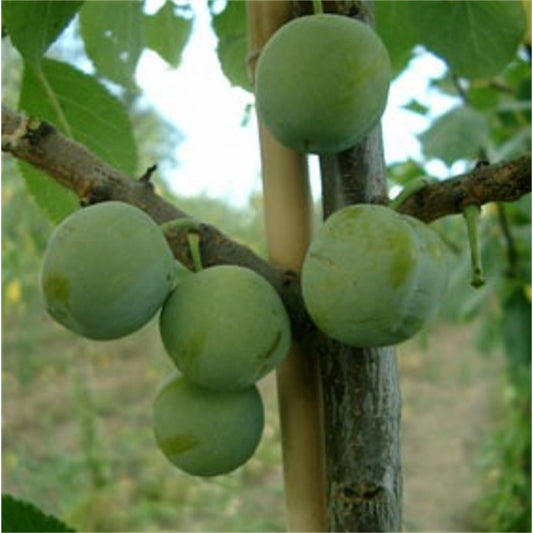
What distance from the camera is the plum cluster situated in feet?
2.39

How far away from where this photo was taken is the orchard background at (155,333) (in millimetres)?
1058

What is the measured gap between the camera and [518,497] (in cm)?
380

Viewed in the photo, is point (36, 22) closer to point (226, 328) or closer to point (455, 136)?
point (226, 328)

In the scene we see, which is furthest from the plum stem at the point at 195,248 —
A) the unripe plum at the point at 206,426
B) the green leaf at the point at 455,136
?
the green leaf at the point at 455,136

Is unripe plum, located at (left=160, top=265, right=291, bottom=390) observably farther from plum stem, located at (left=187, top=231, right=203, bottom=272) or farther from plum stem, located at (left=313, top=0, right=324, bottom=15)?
plum stem, located at (left=313, top=0, right=324, bottom=15)

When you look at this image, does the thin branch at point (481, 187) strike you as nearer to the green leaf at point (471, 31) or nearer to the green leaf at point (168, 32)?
the green leaf at point (471, 31)

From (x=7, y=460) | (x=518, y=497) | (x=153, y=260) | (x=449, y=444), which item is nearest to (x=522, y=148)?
(x=153, y=260)

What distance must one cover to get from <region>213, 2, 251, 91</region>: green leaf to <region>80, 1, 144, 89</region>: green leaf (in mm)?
105

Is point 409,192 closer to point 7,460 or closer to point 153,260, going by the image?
point 153,260

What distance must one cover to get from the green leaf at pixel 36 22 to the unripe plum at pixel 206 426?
365mm

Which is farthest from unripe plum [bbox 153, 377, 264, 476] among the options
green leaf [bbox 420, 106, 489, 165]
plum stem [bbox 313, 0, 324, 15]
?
green leaf [bbox 420, 106, 489, 165]

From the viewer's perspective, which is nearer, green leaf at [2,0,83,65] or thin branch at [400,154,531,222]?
thin branch at [400,154,531,222]

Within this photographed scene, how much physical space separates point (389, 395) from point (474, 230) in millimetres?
156

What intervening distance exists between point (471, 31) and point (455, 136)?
79 centimetres
